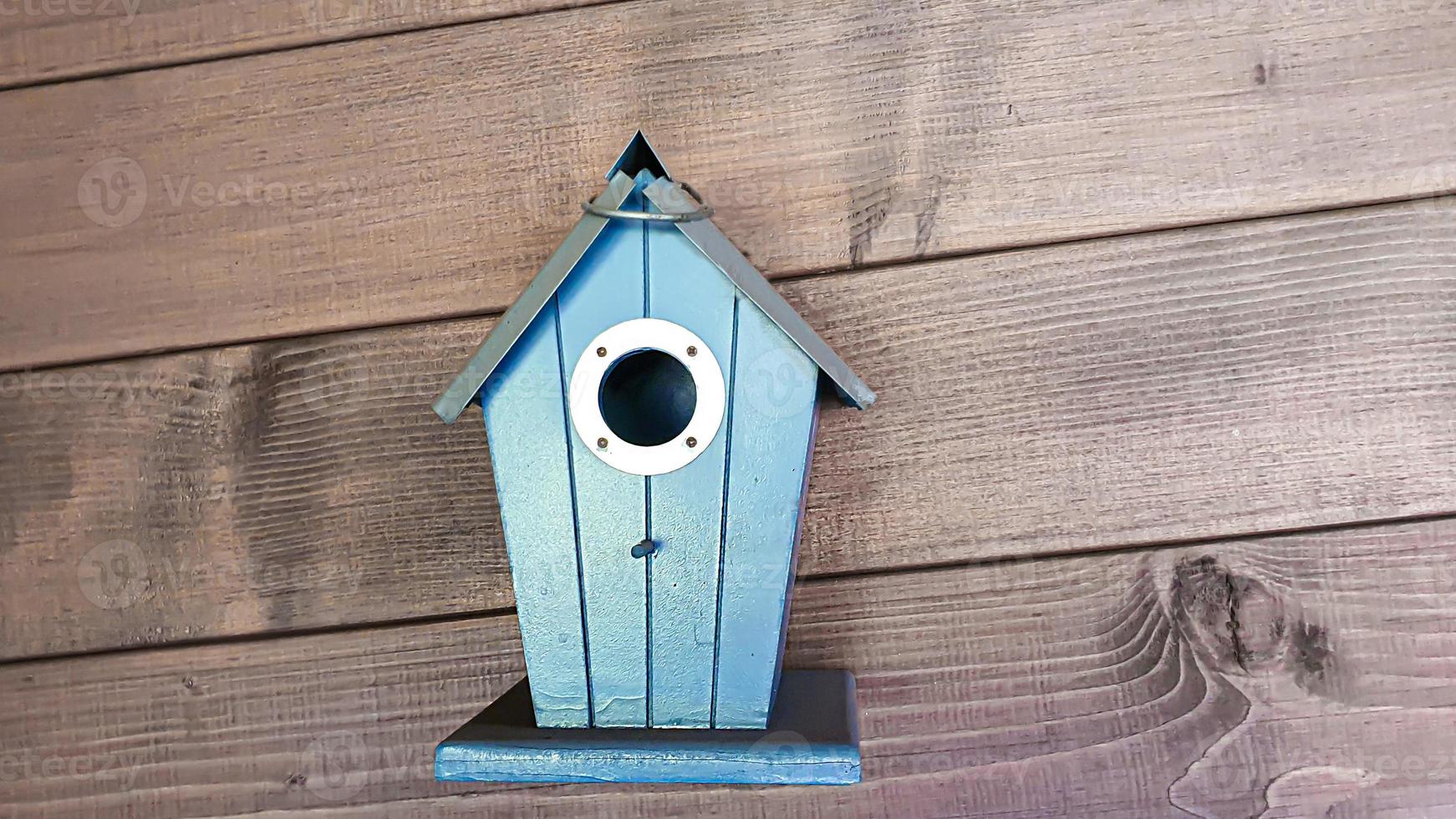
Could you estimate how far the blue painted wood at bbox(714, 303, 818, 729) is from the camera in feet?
1.99

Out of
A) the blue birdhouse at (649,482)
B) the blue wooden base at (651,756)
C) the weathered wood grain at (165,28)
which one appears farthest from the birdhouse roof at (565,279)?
the weathered wood grain at (165,28)

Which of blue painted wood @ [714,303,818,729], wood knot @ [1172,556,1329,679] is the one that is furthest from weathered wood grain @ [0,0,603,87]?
wood knot @ [1172,556,1329,679]

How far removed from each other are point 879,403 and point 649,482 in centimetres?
29

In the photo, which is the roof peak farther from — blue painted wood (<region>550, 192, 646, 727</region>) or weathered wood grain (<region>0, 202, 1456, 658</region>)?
weathered wood grain (<region>0, 202, 1456, 658</region>)

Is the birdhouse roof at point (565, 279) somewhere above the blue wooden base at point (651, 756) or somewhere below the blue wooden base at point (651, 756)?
above

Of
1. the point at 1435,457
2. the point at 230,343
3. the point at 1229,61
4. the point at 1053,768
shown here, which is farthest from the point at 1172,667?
the point at 230,343

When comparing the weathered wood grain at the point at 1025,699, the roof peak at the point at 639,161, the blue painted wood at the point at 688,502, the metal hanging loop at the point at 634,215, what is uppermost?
the roof peak at the point at 639,161

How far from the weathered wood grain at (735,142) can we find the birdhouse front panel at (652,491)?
0.78 feet

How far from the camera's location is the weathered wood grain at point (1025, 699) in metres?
0.81

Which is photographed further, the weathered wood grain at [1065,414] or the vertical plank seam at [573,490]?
the weathered wood grain at [1065,414]

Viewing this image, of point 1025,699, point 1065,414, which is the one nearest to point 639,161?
point 1065,414

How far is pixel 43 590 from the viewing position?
2.86ft

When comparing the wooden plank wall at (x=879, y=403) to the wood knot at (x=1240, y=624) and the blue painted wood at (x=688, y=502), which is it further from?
the blue painted wood at (x=688, y=502)

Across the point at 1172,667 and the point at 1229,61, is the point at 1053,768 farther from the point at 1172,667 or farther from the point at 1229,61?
the point at 1229,61
